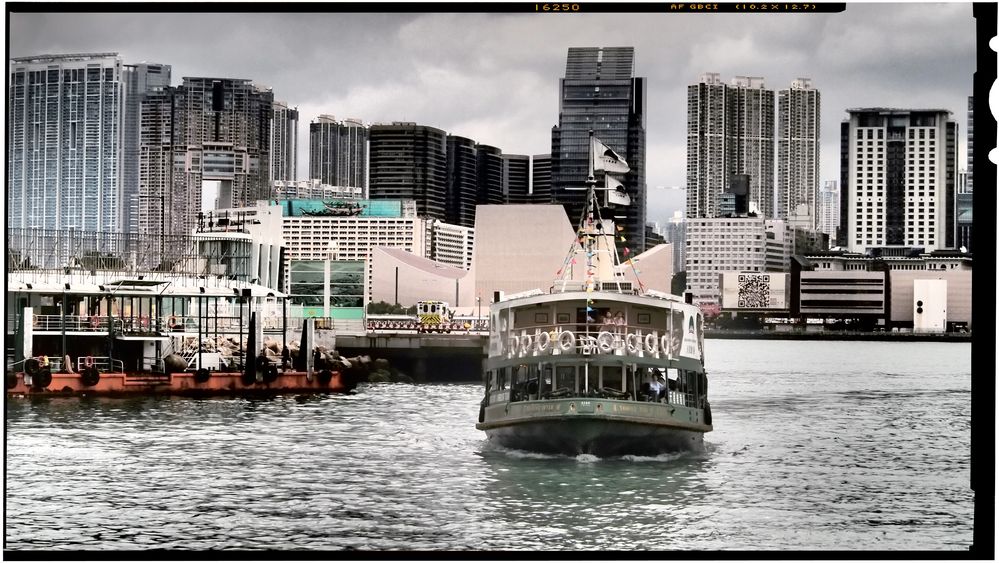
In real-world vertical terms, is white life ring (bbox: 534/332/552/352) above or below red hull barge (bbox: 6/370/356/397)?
above

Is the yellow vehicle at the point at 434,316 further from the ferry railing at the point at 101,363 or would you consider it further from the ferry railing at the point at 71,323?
the ferry railing at the point at 101,363

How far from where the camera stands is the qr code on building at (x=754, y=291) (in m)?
67.3

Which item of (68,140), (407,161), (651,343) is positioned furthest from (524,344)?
(407,161)

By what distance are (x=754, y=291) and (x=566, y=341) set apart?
51797 millimetres

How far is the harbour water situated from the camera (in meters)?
11.6

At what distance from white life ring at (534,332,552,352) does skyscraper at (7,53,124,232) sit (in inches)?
216

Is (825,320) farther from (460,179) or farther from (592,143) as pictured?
(592,143)

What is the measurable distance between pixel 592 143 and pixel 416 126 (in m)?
8.57

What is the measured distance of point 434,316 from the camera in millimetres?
40469

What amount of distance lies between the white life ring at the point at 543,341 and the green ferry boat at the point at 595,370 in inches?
0.9

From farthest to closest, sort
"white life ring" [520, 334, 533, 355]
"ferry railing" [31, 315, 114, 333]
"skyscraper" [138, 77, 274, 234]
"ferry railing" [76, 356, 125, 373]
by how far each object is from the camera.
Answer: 1. "ferry railing" [31, 315, 114, 333]
2. "ferry railing" [76, 356, 125, 373]
3. "skyscraper" [138, 77, 274, 234]
4. "white life ring" [520, 334, 533, 355]

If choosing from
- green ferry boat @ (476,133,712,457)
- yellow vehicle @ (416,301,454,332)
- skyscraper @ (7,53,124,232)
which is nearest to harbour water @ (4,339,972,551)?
green ferry boat @ (476,133,712,457)

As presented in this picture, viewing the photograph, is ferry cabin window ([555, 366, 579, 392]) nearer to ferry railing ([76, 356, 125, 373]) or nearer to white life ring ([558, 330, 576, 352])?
white life ring ([558, 330, 576, 352])

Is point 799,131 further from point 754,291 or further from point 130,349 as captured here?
point 754,291
